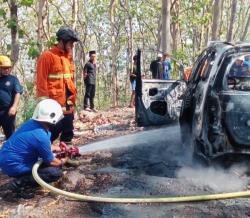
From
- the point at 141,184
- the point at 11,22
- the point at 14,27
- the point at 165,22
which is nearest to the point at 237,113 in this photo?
the point at 141,184

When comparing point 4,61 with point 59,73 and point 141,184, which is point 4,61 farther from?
point 141,184

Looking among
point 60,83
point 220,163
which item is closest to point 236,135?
point 220,163

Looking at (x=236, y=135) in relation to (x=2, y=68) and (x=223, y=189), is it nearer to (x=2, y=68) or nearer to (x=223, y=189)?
(x=223, y=189)

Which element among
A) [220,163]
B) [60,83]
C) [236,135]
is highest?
[60,83]

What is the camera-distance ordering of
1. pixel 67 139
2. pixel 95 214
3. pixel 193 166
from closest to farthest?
pixel 95 214, pixel 193 166, pixel 67 139

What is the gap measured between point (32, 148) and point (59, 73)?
1711 millimetres

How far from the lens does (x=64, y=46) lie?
5.73 m

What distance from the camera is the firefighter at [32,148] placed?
434cm

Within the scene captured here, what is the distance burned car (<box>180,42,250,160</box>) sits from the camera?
4562mm

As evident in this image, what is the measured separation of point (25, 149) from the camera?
173 inches

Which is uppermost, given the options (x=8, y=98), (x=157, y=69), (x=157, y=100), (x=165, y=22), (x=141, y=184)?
(x=165, y=22)

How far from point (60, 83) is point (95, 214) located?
93.1 inches

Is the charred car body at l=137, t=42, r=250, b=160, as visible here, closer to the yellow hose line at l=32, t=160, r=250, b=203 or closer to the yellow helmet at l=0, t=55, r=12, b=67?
the yellow hose line at l=32, t=160, r=250, b=203

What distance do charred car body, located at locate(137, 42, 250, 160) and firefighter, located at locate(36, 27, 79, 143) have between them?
204 centimetres
